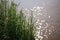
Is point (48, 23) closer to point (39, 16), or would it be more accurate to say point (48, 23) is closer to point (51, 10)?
point (39, 16)

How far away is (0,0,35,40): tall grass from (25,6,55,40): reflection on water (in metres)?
1.19

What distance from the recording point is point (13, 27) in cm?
182

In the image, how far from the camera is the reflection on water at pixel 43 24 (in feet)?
11.2

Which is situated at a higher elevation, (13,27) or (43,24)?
(13,27)

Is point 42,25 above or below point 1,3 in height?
below

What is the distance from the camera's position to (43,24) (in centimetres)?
399

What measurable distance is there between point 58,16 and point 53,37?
45.9 inches

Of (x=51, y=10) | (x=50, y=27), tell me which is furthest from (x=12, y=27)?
(x=51, y=10)

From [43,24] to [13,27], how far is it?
7.25ft

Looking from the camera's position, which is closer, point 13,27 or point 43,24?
point 13,27

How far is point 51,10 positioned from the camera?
4.88m

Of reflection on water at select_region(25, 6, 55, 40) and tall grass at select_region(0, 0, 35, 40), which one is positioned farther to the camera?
reflection on water at select_region(25, 6, 55, 40)

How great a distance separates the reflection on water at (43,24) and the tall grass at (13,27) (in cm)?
119

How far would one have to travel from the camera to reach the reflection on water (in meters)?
3.41
